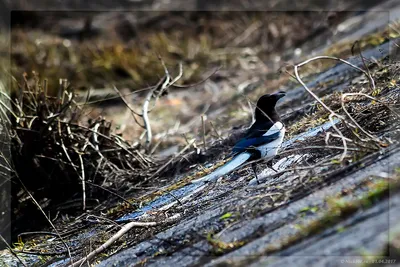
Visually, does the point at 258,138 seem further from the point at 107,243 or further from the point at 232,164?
the point at 107,243

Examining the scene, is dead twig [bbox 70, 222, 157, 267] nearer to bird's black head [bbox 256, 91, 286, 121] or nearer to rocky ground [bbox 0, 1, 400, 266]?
rocky ground [bbox 0, 1, 400, 266]

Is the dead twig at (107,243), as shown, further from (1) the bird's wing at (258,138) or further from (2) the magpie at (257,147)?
(1) the bird's wing at (258,138)

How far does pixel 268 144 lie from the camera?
14.4ft

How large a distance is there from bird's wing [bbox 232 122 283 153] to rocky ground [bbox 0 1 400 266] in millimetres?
115

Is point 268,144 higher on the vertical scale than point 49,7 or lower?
higher

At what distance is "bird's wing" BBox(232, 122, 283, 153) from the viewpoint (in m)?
4.40

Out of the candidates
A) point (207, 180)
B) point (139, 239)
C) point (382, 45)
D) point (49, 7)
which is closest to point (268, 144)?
point (207, 180)

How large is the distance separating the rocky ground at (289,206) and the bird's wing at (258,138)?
0.12 metres

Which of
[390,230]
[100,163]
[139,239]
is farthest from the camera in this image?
[100,163]

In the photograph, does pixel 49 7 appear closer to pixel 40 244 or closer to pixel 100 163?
pixel 100 163

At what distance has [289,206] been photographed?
3.36 metres

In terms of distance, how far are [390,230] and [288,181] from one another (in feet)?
3.07

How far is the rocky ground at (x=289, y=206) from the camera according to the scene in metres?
2.96

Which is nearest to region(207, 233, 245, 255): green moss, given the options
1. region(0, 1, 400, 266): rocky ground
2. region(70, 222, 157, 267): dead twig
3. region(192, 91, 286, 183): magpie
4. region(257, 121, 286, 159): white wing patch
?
region(0, 1, 400, 266): rocky ground
